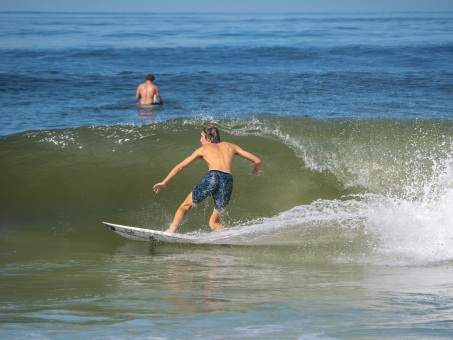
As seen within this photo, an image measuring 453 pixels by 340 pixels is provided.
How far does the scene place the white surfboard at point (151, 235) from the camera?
8.80 metres

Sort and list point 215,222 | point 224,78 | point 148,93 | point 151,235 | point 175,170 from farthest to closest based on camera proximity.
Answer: point 224,78 < point 148,93 < point 215,222 < point 151,235 < point 175,170

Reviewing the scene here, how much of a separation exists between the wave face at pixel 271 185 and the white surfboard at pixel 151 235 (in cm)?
28

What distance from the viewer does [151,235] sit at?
891 cm

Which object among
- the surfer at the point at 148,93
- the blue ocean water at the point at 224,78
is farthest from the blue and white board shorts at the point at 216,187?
the surfer at the point at 148,93

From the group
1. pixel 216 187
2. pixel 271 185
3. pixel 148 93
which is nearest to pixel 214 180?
pixel 216 187

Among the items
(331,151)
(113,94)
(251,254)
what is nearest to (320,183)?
(331,151)

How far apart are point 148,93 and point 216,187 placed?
10493 mm

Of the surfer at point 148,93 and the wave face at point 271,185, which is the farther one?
the surfer at point 148,93

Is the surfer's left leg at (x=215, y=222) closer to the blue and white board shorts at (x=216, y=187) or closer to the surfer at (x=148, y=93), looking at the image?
the blue and white board shorts at (x=216, y=187)

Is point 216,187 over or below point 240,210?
over

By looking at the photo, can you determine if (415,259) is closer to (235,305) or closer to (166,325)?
(235,305)

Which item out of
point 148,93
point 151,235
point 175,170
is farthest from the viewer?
point 148,93

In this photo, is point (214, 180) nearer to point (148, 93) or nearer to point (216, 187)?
point (216, 187)

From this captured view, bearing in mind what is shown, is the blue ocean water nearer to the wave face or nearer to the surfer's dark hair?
the wave face
